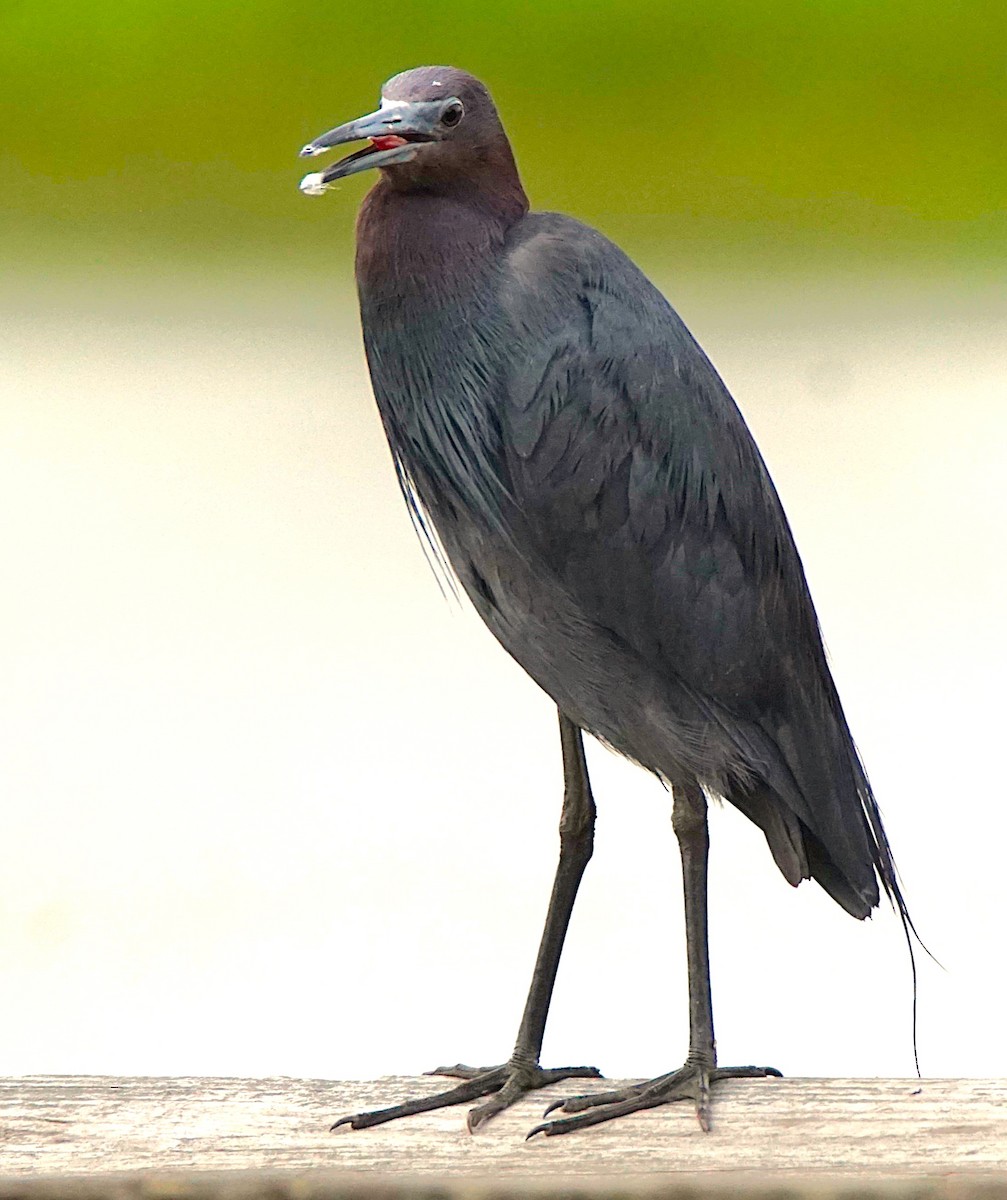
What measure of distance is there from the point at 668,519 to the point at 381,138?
0.91 feet

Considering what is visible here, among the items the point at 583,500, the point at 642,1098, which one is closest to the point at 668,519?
the point at 583,500

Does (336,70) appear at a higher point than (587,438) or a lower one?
higher

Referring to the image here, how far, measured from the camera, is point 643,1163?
3.16ft

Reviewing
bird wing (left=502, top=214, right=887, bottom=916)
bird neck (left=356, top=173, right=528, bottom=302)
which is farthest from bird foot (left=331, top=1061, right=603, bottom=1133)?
bird neck (left=356, top=173, right=528, bottom=302)

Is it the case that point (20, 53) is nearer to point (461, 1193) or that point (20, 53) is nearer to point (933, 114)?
point (933, 114)

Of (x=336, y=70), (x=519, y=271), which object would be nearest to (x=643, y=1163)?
(x=519, y=271)

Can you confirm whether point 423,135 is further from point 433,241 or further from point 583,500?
point 583,500

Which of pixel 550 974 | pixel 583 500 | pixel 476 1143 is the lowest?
pixel 476 1143

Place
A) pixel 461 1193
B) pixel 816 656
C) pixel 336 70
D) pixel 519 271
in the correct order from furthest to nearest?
pixel 336 70 → pixel 816 656 → pixel 519 271 → pixel 461 1193

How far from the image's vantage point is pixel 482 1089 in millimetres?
1094

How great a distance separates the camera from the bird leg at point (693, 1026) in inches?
41.5

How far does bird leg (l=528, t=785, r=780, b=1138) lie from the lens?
105 cm

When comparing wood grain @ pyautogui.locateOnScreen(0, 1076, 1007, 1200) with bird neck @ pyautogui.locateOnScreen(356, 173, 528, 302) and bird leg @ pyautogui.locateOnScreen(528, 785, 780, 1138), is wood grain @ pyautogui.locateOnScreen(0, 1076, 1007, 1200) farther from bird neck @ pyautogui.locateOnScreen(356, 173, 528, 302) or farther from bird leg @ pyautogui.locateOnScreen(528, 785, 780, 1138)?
bird neck @ pyautogui.locateOnScreen(356, 173, 528, 302)

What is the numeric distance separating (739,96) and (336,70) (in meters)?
0.74
